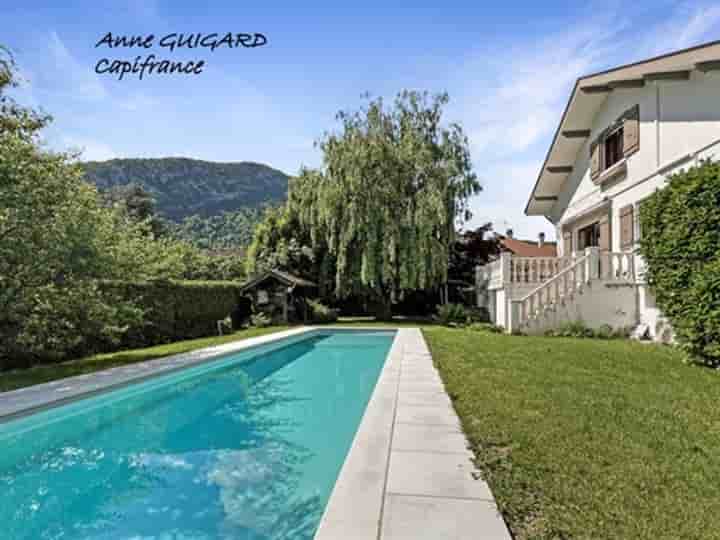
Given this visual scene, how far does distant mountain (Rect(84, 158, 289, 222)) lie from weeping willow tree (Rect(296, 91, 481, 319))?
56135 millimetres

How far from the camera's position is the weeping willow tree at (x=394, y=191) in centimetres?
1922

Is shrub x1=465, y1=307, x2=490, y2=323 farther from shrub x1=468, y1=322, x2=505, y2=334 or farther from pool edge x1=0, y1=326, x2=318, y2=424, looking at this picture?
pool edge x1=0, y1=326, x2=318, y2=424

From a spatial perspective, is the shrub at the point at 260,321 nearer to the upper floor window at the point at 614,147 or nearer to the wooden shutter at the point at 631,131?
the upper floor window at the point at 614,147

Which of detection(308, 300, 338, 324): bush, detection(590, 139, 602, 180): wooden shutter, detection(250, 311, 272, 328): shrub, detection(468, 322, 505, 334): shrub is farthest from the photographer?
detection(308, 300, 338, 324): bush

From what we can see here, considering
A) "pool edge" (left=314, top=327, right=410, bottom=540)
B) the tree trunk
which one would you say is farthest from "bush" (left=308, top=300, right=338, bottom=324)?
"pool edge" (left=314, top=327, right=410, bottom=540)

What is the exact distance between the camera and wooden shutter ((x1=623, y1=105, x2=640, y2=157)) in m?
11.8

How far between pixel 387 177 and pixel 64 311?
13481 millimetres

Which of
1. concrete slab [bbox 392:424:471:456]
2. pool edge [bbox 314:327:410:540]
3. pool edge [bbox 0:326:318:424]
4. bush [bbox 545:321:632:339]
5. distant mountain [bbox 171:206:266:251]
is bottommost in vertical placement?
pool edge [bbox 0:326:318:424]

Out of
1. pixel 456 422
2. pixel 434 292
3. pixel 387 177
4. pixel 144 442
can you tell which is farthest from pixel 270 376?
pixel 434 292

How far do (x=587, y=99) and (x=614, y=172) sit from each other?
245 centimetres

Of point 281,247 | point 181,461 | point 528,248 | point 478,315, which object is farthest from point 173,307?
point 528,248

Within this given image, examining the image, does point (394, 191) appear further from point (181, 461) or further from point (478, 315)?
point (181, 461)

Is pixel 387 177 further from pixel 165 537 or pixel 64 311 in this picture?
pixel 165 537

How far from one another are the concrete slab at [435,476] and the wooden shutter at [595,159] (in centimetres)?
1299
